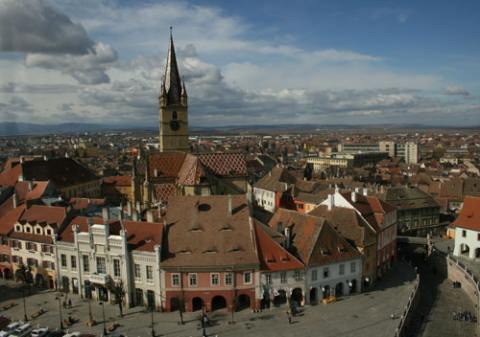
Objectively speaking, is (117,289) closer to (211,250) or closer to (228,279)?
(211,250)

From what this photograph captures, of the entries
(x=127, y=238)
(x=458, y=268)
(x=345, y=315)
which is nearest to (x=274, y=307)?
(x=345, y=315)

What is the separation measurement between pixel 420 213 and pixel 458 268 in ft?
106

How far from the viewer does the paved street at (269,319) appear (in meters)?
43.7

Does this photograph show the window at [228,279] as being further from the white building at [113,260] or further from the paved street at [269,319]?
the white building at [113,260]

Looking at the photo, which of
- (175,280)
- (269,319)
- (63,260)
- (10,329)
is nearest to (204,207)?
(175,280)

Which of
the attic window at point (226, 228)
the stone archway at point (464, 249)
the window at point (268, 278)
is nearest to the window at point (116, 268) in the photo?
the attic window at point (226, 228)

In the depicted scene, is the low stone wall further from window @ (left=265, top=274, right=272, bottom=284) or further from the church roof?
the church roof

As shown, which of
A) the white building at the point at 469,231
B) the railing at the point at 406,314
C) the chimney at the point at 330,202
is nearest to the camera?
the railing at the point at 406,314

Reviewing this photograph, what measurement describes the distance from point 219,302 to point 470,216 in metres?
43.7

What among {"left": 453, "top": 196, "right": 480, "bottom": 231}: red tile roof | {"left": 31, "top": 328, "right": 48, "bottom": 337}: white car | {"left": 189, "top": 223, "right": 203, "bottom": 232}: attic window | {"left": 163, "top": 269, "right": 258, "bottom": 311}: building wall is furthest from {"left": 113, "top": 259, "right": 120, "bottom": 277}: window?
{"left": 453, "top": 196, "right": 480, "bottom": 231}: red tile roof

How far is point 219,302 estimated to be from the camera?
50.5 metres

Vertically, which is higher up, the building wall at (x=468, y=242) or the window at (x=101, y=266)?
Answer: the window at (x=101, y=266)

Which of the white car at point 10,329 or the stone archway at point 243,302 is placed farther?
the stone archway at point 243,302

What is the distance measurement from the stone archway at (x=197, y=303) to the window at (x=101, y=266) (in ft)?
37.5
